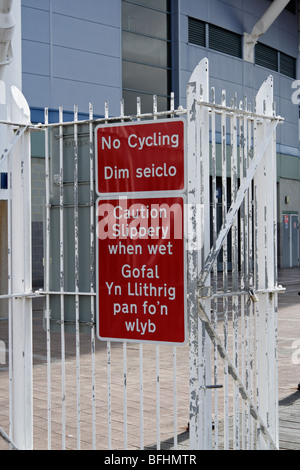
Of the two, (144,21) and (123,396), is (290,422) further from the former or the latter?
(144,21)

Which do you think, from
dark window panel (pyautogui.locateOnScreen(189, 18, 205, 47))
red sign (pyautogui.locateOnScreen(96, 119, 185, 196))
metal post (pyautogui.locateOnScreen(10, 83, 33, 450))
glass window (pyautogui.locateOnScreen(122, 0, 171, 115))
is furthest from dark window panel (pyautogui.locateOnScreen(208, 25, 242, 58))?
red sign (pyautogui.locateOnScreen(96, 119, 185, 196))

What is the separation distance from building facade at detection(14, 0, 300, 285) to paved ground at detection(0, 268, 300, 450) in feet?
36.6

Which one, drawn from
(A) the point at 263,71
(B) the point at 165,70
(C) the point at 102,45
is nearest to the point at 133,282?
(C) the point at 102,45

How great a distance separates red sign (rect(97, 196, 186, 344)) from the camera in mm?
4719

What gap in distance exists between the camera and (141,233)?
4.87 m

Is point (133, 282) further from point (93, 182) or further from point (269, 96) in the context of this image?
point (269, 96)

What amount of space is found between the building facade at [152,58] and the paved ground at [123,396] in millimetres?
11166

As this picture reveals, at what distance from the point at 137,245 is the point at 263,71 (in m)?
28.7

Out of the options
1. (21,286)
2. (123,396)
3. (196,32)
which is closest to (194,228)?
(21,286)

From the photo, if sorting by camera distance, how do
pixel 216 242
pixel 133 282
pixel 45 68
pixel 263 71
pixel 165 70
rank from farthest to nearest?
pixel 263 71, pixel 165 70, pixel 45 68, pixel 133 282, pixel 216 242

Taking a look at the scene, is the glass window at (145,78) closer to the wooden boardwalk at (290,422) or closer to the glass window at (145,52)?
the glass window at (145,52)

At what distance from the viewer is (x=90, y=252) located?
5203mm
